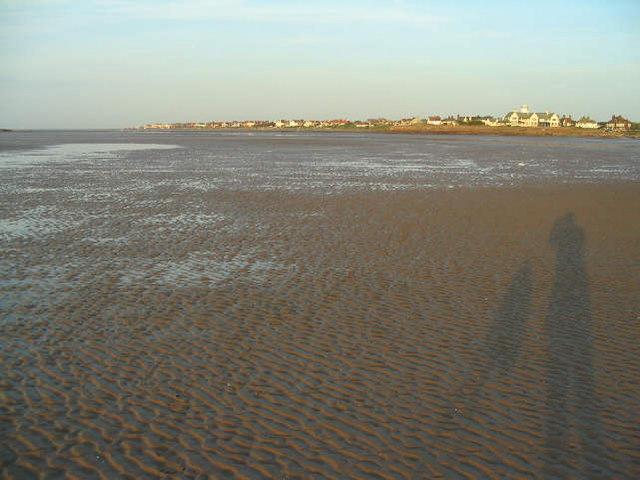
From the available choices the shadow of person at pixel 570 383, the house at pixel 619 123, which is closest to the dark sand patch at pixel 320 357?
the shadow of person at pixel 570 383

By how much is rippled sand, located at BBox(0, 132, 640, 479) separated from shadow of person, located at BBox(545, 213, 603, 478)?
0.03 metres

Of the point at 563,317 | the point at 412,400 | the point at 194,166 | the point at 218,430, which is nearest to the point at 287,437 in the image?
the point at 218,430

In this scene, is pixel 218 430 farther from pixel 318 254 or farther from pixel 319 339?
pixel 318 254

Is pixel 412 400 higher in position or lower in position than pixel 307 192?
lower

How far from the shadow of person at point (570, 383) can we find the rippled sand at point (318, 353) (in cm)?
3

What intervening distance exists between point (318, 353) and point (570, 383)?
378cm

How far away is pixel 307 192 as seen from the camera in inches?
1035

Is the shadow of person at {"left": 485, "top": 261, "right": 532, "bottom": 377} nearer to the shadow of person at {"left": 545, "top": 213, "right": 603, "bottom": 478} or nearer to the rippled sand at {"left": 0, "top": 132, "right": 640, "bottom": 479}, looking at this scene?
the rippled sand at {"left": 0, "top": 132, "right": 640, "bottom": 479}

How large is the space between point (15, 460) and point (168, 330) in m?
3.75

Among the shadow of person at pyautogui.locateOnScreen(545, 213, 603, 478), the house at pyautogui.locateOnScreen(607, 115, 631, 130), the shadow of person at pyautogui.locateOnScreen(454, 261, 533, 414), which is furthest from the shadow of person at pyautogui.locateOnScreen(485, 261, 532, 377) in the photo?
the house at pyautogui.locateOnScreen(607, 115, 631, 130)

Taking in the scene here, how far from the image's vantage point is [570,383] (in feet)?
24.6

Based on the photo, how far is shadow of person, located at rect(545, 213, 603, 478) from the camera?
19.1ft

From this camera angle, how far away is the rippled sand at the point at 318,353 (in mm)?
5902

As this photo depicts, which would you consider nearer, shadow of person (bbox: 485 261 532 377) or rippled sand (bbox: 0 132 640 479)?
rippled sand (bbox: 0 132 640 479)
